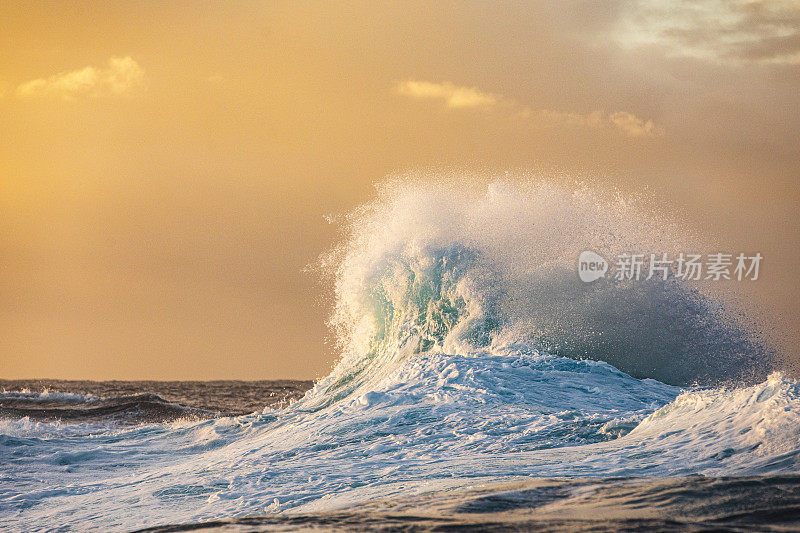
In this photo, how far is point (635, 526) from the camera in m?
4.01

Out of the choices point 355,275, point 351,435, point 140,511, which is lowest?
point 140,511

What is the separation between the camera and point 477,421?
9820mm

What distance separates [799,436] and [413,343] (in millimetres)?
10019

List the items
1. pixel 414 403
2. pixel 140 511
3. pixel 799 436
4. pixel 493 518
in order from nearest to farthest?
pixel 493 518 < pixel 799 436 < pixel 140 511 < pixel 414 403

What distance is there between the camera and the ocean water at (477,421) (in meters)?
4.97

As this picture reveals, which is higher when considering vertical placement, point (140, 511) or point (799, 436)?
point (799, 436)

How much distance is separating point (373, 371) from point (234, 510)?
9026mm

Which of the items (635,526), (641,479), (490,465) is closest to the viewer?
(635,526)

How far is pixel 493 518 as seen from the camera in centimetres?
438

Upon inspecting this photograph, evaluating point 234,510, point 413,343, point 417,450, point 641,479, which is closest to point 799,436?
point 641,479

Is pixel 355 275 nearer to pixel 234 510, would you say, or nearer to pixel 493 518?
pixel 234 510

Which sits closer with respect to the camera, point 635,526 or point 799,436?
point 635,526

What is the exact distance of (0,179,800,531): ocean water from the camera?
16.3 feet

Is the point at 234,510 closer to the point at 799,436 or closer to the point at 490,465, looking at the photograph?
the point at 490,465
